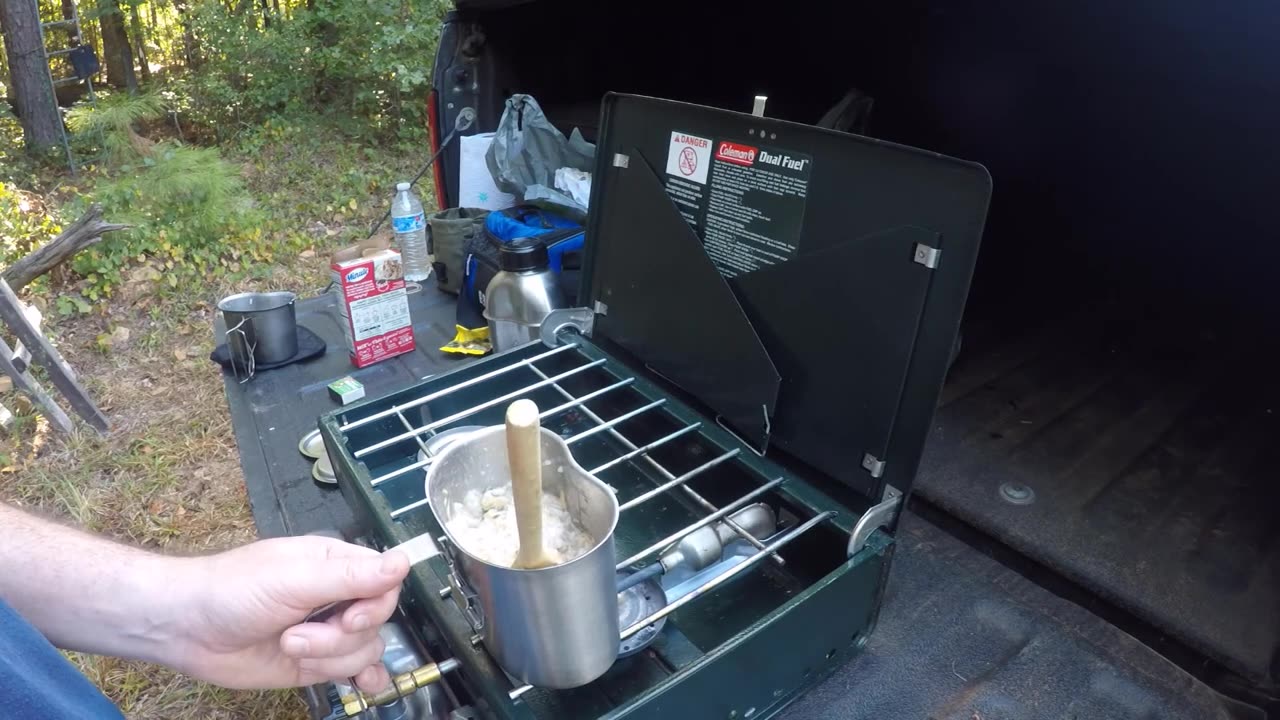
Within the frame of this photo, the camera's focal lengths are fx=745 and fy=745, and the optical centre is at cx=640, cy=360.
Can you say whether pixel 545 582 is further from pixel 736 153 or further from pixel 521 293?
pixel 521 293

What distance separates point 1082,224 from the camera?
2.60 m

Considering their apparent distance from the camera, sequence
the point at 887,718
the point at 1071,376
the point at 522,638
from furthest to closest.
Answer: the point at 1071,376 < the point at 887,718 < the point at 522,638

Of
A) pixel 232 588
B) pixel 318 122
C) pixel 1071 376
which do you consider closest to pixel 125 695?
pixel 232 588

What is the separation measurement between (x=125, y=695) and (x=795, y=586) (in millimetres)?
1830

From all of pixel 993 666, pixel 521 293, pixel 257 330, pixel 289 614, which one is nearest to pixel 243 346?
pixel 257 330

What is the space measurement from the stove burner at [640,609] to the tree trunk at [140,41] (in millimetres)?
7195

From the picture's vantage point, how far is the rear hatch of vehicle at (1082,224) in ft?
5.05

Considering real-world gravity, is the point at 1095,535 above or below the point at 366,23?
below

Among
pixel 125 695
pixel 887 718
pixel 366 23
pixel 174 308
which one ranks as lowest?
pixel 125 695

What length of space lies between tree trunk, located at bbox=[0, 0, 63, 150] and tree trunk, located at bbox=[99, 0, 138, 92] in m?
0.86

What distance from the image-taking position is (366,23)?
559 centimetres

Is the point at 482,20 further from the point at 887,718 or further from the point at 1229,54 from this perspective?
the point at 887,718

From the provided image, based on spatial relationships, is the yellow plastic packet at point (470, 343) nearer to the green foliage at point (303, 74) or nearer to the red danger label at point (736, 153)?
the red danger label at point (736, 153)

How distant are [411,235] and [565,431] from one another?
1.58 meters
